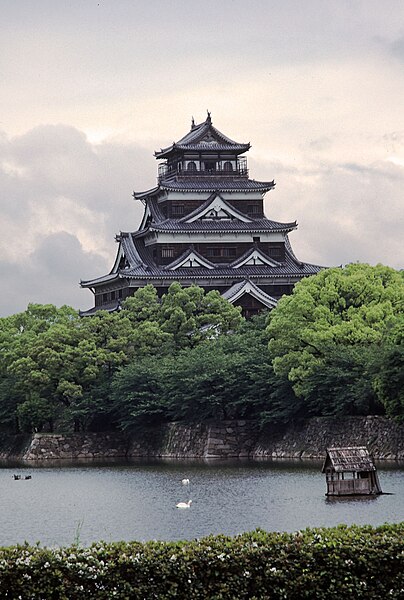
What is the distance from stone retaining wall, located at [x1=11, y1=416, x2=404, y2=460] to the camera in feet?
136

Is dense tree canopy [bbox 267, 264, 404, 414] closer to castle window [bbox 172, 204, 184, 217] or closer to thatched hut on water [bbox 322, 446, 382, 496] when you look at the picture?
thatched hut on water [bbox 322, 446, 382, 496]

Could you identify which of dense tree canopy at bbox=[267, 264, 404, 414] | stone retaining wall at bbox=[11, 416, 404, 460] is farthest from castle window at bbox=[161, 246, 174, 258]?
dense tree canopy at bbox=[267, 264, 404, 414]

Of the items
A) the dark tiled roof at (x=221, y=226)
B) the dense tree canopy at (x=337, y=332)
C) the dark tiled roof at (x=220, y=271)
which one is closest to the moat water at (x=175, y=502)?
the dense tree canopy at (x=337, y=332)

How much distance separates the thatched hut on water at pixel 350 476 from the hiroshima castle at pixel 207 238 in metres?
34.1

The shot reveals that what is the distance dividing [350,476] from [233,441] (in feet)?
58.3

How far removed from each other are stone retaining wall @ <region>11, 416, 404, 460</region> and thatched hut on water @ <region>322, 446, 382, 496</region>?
9.71 metres

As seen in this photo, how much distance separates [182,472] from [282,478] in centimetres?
585

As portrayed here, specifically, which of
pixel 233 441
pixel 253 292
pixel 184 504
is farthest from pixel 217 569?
pixel 253 292

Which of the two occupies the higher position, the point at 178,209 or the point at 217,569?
the point at 178,209

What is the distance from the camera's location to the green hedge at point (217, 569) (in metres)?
13.1

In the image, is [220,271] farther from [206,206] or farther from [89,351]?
[89,351]

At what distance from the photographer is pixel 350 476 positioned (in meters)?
30.7

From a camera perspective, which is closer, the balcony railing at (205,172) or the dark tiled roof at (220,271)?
the dark tiled roof at (220,271)

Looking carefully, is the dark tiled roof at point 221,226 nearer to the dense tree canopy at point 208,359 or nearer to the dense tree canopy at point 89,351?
the dense tree canopy at point 208,359
